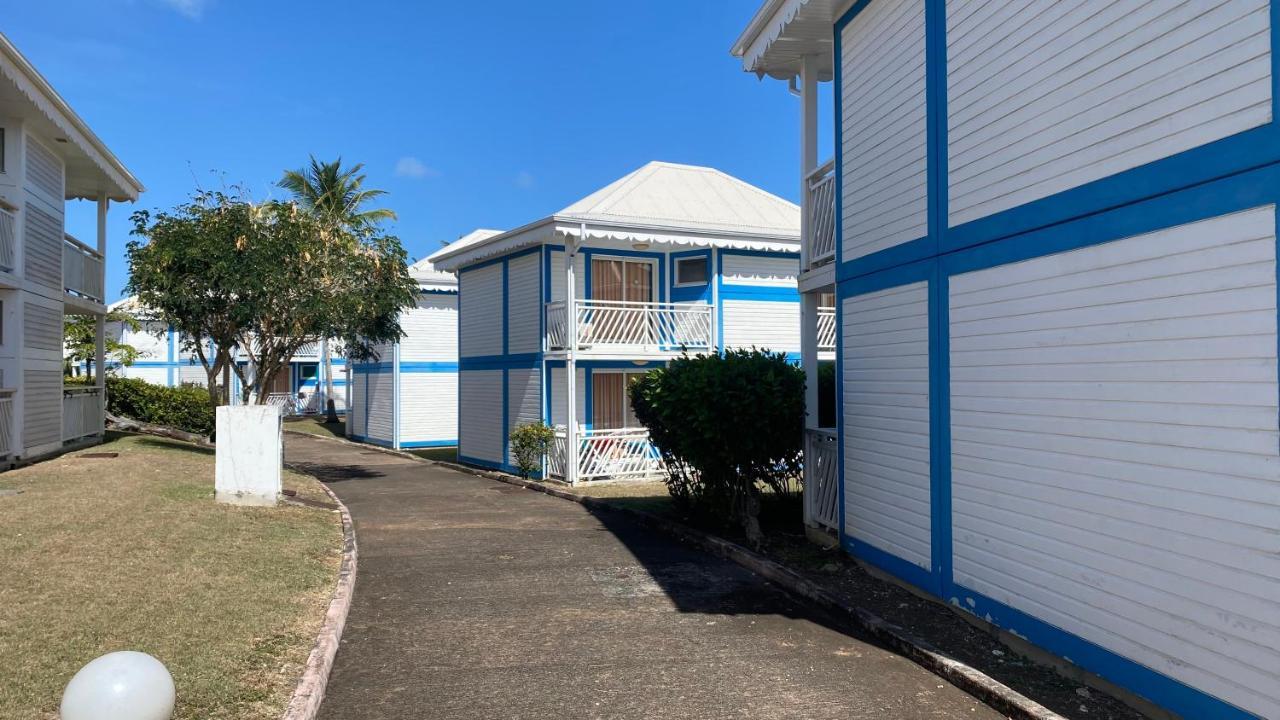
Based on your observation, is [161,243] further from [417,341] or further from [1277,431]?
[1277,431]

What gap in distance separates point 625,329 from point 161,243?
29.4ft

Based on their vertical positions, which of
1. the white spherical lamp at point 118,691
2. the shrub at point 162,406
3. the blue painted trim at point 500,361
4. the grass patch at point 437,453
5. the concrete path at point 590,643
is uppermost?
the blue painted trim at point 500,361

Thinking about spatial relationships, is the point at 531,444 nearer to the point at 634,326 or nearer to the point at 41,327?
the point at 634,326

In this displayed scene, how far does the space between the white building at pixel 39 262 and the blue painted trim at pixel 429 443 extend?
10610mm

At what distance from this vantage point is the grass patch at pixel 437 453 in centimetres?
2492

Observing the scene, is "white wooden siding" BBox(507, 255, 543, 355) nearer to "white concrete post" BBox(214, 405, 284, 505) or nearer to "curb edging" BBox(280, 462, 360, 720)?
"white concrete post" BBox(214, 405, 284, 505)

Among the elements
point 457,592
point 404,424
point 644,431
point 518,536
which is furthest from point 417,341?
point 457,592

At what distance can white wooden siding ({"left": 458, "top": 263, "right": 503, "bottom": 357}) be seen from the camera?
21.1 metres

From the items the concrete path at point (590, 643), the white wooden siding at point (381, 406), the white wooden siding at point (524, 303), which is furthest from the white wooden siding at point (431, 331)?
the concrete path at point (590, 643)

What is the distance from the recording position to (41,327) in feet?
51.8

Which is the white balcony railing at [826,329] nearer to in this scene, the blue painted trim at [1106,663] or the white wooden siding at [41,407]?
the blue painted trim at [1106,663]

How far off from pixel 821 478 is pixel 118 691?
7.69 metres

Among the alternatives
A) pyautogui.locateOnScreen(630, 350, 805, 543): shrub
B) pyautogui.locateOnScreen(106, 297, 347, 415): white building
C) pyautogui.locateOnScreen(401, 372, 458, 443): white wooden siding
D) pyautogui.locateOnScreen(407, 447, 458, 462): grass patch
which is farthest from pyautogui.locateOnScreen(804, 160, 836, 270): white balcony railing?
pyautogui.locateOnScreen(106, 297, 347, 415): white building

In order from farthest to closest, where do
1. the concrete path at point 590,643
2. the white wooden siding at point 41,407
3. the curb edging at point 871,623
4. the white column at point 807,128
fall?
the white wooden siding at point 41,407
the white column at point 807,128
the concrete path at point 590,643
the curb edging at point 871,623
